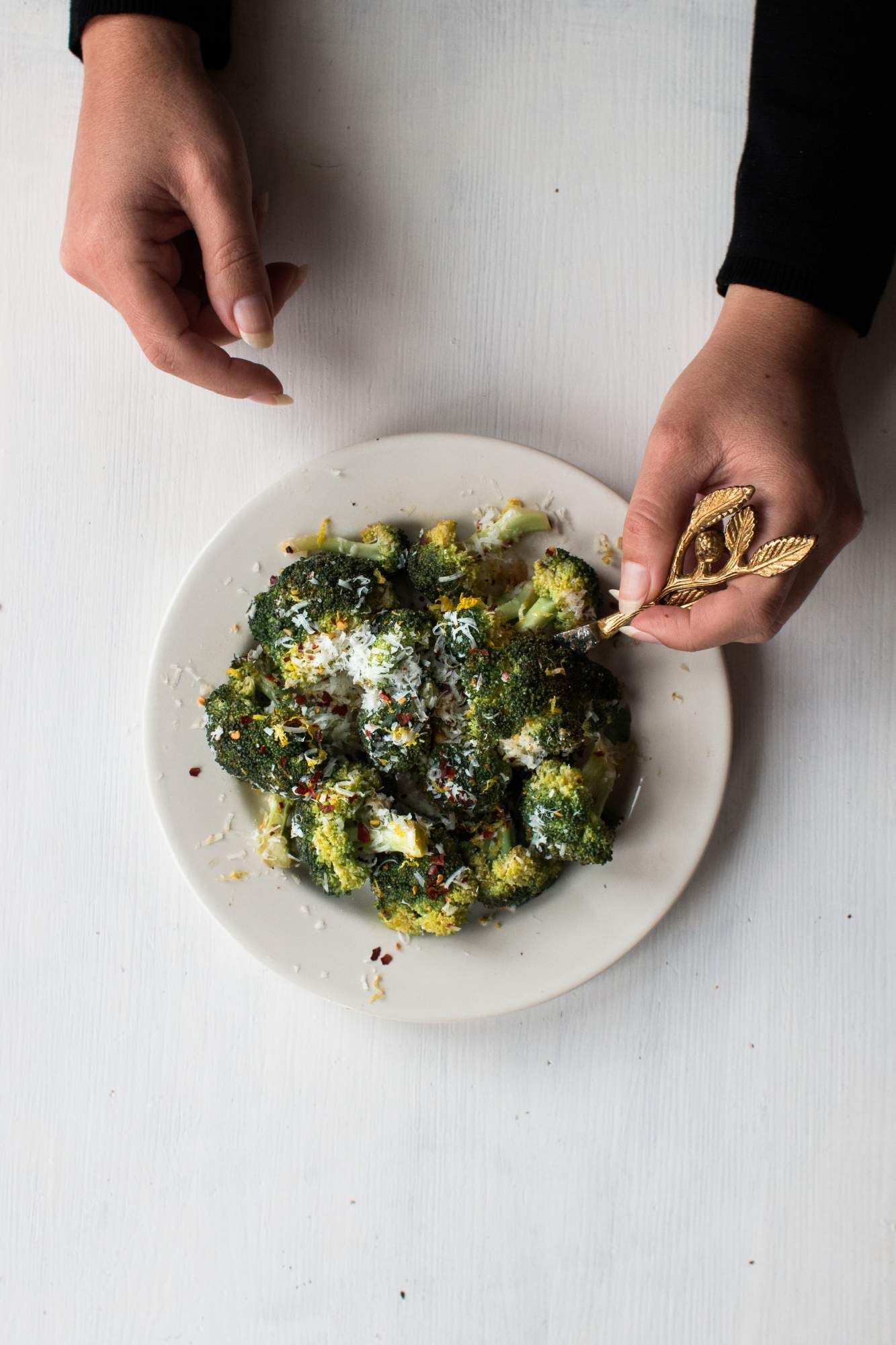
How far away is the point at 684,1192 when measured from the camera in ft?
5.79

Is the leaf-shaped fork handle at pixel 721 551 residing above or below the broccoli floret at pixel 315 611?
above

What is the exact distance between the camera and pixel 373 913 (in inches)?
64.6

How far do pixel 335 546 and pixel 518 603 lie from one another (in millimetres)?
319

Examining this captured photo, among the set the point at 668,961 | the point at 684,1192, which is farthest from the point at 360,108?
the point at 684,1192

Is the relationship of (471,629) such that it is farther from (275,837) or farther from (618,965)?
(618,965)

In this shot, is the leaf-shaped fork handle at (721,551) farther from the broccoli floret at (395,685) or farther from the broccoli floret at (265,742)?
the broccoli floret at (265,742)

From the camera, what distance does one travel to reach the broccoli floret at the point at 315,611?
5.08ft

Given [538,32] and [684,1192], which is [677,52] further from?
[684,1192]

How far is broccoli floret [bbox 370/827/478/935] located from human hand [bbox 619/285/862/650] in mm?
462

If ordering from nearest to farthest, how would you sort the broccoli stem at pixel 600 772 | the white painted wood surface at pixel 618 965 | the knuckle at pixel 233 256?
the knuckle at pixel 233 256, the broccoli stem at pixel 600 772, the white painted wood surface at pixel 618 965

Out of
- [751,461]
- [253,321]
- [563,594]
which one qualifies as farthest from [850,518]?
[253,321]

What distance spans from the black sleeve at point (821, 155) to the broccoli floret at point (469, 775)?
881 millimetres

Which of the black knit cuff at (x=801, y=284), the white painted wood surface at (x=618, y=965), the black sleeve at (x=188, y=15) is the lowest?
the white painted wood surface at (x=618, y=965)

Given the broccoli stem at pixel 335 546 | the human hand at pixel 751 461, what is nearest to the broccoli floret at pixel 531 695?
the human hand at pixel 751 461
